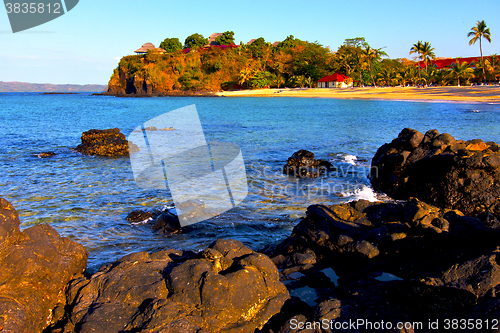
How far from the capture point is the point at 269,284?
11.5 feet

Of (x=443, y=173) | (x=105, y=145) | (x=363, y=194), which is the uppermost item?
(x=105, y=145)

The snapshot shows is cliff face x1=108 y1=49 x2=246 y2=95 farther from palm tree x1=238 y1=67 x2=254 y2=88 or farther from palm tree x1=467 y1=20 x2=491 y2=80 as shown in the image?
palm tree x1=467 y1=20 x2=491 y2=80

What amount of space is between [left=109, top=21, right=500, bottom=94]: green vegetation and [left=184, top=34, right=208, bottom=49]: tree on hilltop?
160 cm

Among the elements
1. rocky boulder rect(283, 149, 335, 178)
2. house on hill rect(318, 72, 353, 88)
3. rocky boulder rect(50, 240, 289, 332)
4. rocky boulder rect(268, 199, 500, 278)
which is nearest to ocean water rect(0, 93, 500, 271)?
rocky boulder rect(283, 149, 335, 178)

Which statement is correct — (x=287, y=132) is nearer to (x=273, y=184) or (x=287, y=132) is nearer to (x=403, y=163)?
(x=273, y=184)

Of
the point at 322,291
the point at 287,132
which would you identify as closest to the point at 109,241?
the point at 322,291

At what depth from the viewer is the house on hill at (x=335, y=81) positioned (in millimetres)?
74500

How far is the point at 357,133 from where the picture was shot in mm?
21594

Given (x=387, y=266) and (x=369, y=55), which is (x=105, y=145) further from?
(x=369, y=55)

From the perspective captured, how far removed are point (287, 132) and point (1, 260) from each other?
20.4 metres

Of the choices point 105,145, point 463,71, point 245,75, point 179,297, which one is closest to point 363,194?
point 179,297

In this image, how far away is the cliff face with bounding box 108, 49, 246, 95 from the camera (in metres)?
94.1

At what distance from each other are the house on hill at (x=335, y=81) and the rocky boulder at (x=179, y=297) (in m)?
76.0

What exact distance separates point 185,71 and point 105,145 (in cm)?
8669
